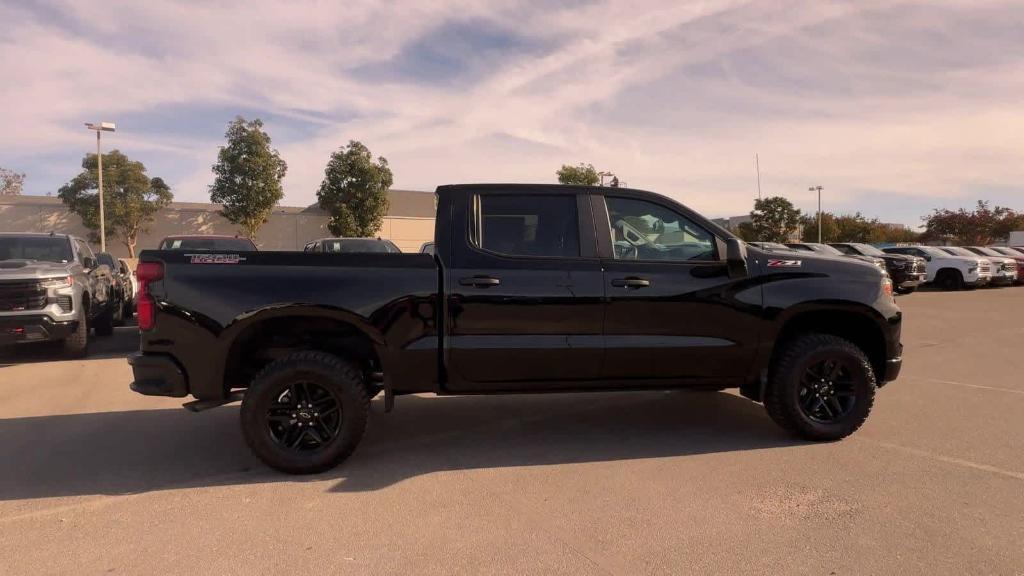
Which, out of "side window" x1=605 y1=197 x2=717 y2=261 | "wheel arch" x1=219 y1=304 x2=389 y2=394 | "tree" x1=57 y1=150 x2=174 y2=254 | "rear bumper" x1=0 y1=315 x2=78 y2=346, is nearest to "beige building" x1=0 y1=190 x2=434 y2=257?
"tree" x1=57 y1=150 x2=174 y2=254

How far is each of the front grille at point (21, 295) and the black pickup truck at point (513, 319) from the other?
16.0 feet

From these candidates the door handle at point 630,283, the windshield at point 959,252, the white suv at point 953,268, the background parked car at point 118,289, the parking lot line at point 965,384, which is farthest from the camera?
the windshield at point 959,252

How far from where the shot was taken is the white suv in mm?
21531

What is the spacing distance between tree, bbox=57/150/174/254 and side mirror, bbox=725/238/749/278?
135ft

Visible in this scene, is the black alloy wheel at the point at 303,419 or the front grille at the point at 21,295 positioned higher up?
the front grille at the point at 21,295

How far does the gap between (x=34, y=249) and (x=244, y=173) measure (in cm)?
3077

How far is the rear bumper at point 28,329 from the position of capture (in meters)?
7.66

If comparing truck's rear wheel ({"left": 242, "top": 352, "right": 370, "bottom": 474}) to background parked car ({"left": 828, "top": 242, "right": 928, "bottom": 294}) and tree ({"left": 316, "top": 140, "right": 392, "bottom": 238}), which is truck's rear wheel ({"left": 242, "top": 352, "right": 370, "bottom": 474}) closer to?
background parked car ({"left": 828, "top": 242, "right": 928, "bottom": 294})

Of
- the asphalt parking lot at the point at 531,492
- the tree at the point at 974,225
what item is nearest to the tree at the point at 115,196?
the asphalt parking lot at the point at 531,492

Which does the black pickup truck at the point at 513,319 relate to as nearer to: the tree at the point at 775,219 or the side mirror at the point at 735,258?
the side mirror at the point at 735,258

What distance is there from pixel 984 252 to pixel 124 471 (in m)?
29.9

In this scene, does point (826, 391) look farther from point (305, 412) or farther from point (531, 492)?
point (305, 412)

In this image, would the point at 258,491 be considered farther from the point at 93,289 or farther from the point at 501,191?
the point at 93,289

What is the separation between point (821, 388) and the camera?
4879mm
